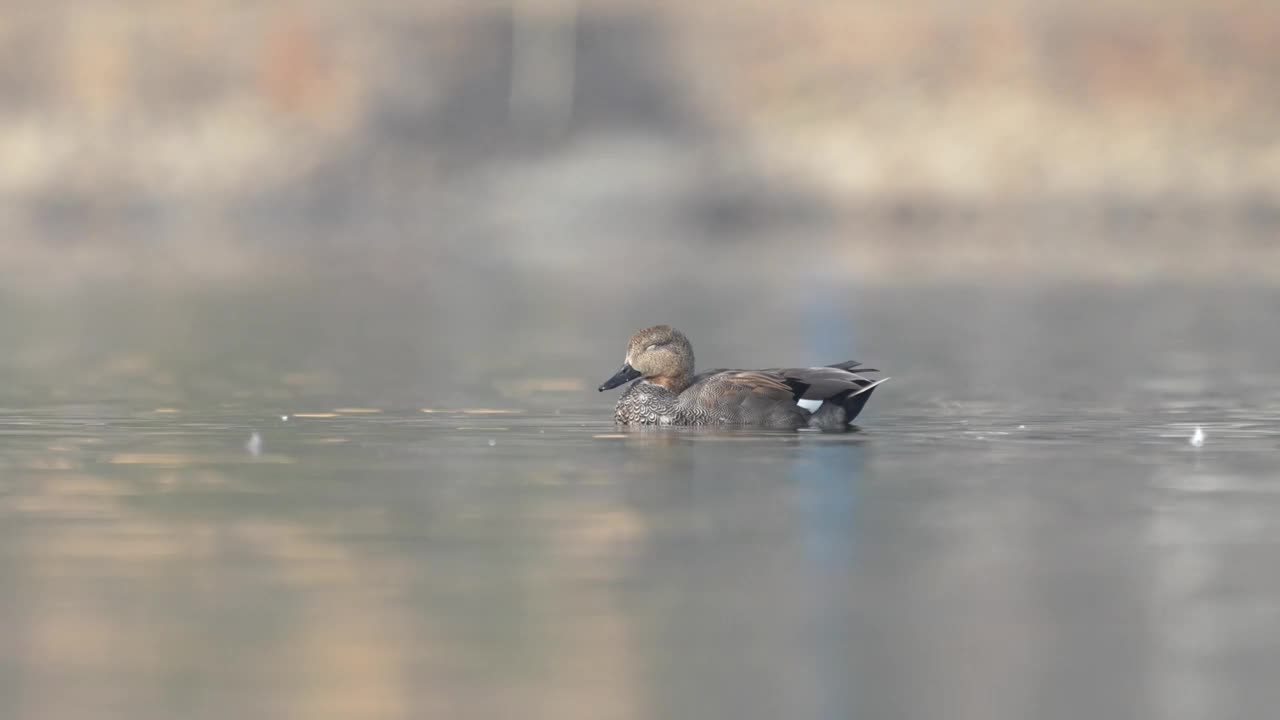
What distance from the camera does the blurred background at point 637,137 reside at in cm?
5953

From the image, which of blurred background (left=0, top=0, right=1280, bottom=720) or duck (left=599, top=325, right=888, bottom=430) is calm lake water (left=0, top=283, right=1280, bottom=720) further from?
duck (left=599, top=325, right=888, bottom=430)

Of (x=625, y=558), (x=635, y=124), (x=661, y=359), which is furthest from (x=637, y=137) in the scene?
(x=625, y=558)

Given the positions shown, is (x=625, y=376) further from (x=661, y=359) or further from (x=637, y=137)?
(x=637, y=137)

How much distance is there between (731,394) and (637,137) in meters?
60.2

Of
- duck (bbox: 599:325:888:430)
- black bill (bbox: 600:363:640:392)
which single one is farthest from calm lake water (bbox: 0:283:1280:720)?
black bill (bbox: 600:363:640:392)

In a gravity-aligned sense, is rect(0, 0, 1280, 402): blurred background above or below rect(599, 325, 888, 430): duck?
above

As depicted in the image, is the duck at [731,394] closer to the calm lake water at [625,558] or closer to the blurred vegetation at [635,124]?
the calm lake water at [625,558]

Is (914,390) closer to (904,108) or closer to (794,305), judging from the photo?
(794,305)

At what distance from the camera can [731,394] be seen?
54.6 ft

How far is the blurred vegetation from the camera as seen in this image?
233ft

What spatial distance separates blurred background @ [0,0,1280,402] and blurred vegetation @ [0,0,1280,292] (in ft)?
0.38

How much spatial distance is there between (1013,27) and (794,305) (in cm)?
5092

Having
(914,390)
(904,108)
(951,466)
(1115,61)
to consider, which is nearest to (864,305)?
(914,390)

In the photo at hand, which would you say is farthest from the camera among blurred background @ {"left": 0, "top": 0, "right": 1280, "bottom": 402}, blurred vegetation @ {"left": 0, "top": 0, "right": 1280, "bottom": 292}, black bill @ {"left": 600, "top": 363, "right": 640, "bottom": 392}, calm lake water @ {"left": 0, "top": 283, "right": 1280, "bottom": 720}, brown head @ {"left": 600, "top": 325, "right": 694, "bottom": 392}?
blurred vegetation @ {"left": 0, "top": 0, "right": 1280, "bottom": 292}
